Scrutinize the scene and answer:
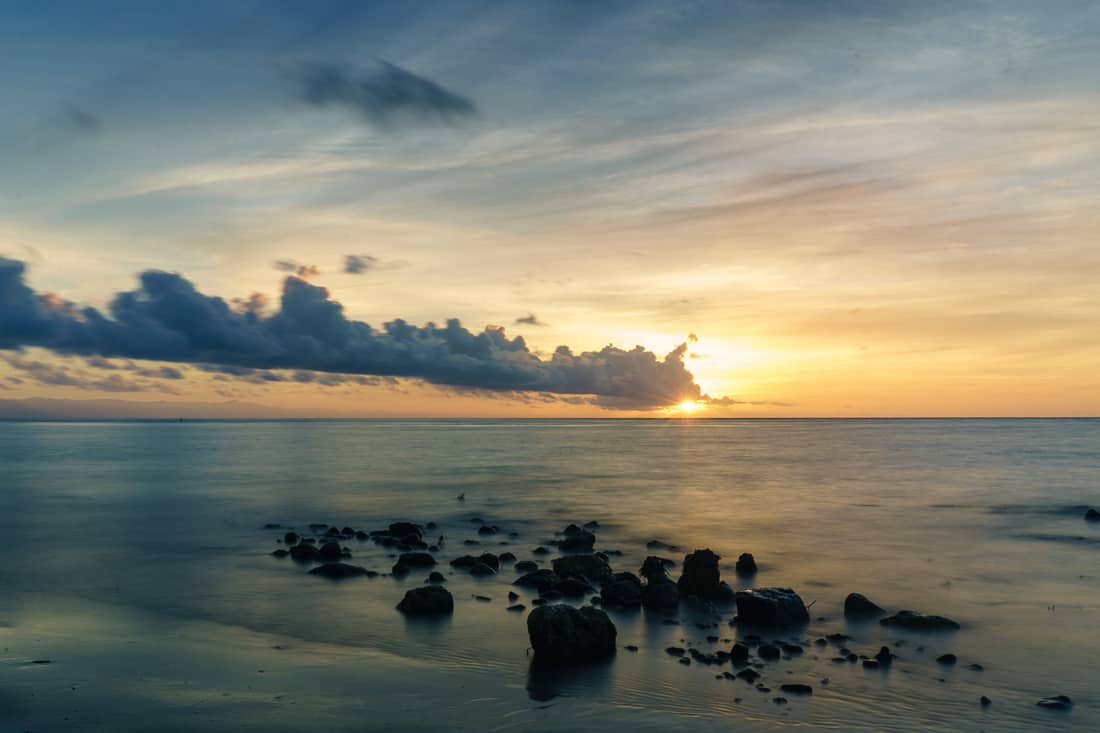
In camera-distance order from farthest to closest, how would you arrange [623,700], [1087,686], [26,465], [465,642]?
[26,465], [465,642], [1087,686], [623,700]

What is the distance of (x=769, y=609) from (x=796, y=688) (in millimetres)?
5784

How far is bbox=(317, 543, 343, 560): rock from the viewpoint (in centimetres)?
3662

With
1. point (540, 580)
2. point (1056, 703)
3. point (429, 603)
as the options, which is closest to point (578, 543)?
point (540, 580)

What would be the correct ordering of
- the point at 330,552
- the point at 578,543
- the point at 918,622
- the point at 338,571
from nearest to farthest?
1. the point at 918,622
2. the point at 338,571
3. the point at 330,552
4. the point at 578,543

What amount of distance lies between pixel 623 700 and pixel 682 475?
7418 centimetres

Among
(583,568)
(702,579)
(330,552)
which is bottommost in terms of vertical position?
(330,552)

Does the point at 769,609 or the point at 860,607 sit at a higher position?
the point at 769,609

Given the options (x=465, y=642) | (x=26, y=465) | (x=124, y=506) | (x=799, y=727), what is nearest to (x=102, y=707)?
(x=465, y=642)

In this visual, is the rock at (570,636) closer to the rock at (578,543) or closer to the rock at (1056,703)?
the rock at (1056,703)

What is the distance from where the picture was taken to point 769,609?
24797 millimetres

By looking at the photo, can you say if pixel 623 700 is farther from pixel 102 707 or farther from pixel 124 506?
pixel 124 506

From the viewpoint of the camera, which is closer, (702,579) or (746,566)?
(702,579)

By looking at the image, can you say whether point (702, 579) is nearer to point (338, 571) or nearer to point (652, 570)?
point (652, 570)

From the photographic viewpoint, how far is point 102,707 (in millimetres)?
17500
